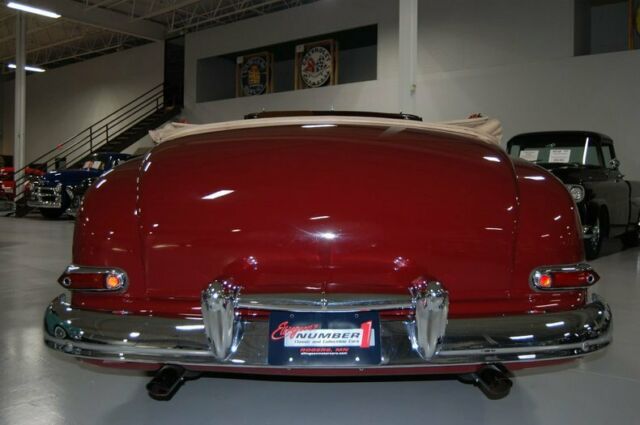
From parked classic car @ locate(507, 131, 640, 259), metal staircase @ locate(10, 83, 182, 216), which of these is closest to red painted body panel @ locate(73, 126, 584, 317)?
parked classic car @ locate(507, 131, 640, 259)

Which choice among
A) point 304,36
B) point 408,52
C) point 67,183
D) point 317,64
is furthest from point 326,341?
point 304,36

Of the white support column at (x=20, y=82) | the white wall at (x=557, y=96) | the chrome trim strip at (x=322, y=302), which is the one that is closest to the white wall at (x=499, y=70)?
the white wall at (x=557, y=96)

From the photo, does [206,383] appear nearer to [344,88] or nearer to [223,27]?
[344,88]

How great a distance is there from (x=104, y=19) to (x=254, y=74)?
4.48m

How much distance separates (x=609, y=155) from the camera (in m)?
6.48

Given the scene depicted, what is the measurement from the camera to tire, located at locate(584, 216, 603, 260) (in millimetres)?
5539

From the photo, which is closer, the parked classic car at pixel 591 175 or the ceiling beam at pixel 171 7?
the parked classic car at pixel 591 175

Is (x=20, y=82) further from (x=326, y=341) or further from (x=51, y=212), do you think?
(x=326, y=341)

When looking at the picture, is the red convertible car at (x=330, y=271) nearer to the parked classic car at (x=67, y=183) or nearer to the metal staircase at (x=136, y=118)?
the parked classic car at (x=67, y=183)

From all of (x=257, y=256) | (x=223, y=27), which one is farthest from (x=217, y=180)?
(x=223, y=27)

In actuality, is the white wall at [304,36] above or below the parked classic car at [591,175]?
above

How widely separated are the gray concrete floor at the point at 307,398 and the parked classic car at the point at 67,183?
9.03m

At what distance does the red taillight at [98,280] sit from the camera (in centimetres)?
160

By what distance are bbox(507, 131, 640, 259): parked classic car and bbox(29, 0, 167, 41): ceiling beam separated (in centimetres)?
1219
